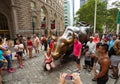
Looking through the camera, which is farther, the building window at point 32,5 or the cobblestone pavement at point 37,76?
the building window at point 32,5

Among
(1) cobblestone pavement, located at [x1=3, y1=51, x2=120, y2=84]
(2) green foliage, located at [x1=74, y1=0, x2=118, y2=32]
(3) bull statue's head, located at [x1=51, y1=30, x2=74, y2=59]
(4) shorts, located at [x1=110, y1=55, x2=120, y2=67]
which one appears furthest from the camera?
(2) green foliage, located at [x1=74, y1=0, x2=118, y2=32]

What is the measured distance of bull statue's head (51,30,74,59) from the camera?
27.0ft

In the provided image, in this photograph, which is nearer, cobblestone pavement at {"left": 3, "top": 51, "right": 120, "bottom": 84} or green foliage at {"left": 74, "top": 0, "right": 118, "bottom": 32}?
cobblestone pavement at {"left": 3, "top": 51, "right": 120, "bottom": 84}

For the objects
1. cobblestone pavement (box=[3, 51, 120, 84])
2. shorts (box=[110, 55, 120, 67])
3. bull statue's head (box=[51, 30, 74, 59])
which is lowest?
cobblestone pavement (box=[3, 51, 120, 84])

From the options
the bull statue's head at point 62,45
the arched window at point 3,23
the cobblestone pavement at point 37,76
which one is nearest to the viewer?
the cobblestone pavement at point 37,76

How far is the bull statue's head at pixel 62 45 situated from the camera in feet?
27.0

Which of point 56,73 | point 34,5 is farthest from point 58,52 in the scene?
point 34,5

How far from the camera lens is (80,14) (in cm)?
4247

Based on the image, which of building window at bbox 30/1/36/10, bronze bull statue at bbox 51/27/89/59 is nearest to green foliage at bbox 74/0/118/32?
building window at bbox 30/1/36/10

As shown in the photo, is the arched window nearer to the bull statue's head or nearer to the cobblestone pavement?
the cobblestone pavement

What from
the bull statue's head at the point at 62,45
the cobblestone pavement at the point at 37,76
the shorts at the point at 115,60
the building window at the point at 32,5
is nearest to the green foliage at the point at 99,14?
the building window at the point at 32,5

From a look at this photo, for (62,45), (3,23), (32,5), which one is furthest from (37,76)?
(32,5)

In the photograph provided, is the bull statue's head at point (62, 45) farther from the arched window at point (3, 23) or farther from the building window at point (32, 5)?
the building window at point (32, 5)

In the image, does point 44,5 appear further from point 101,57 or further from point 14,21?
point 101,57
